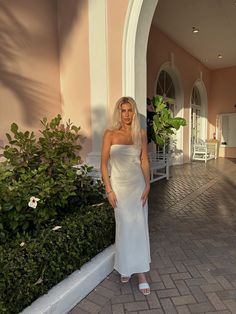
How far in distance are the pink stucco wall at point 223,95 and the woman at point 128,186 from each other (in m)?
11.8

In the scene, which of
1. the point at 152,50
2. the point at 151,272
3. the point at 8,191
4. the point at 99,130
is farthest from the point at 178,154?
the point at 8,191

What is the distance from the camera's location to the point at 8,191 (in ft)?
6.79

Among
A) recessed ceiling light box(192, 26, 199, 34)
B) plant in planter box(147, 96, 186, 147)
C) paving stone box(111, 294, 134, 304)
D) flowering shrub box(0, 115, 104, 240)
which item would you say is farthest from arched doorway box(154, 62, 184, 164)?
paving stone box(111, 294, 134, 304)

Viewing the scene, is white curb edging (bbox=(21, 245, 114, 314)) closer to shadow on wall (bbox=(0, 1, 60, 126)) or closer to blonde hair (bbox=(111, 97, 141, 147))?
blonde hair (bbox=(111, 97, 141, 147))

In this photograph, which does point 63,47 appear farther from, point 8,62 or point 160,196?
point 160,196

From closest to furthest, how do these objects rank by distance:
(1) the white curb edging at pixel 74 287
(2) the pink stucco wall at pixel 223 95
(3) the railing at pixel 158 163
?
1. (1) the white curb edging at pixel 74 287
2. (3) the railing at pixel 158 163
3. (2) the pink stucco wall at pixel 223 95

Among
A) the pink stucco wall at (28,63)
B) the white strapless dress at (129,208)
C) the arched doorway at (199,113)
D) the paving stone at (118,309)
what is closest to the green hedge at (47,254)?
the white strapless dress at (129,208)

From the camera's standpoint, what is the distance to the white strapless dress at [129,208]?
86.4 inches

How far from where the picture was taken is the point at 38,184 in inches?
88.0

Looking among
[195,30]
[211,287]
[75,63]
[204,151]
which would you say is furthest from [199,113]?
[211,287]

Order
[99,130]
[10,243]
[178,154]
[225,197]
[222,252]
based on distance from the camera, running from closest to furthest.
→ [10,243] → [222,252] → [99,130] → [225,197] → [178,154]

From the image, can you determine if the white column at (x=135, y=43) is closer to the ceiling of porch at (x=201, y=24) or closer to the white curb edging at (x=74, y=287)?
the white curb edging at (x=74, y=287)

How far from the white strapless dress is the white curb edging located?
0.27 meters

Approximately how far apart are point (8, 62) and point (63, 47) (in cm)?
92
